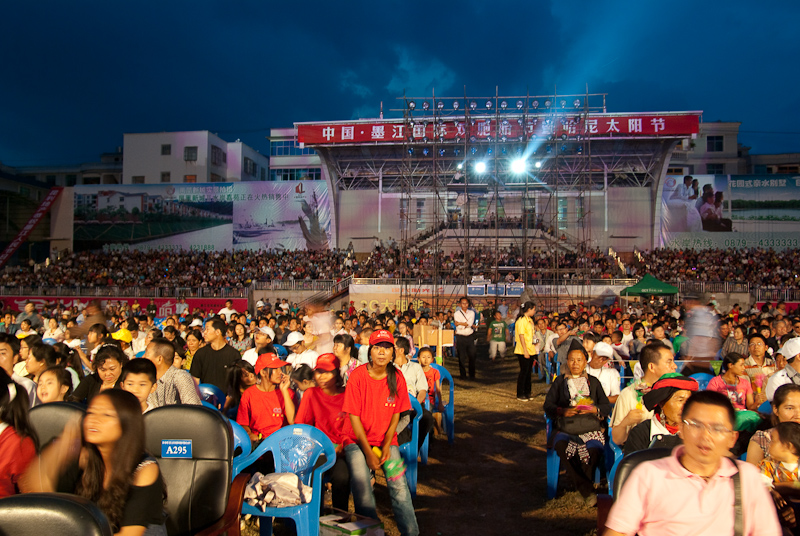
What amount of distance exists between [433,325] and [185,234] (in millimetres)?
25795

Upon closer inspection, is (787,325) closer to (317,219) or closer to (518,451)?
(518,451)

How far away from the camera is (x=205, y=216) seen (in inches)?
1347

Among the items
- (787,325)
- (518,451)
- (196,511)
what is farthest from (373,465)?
(787,325)

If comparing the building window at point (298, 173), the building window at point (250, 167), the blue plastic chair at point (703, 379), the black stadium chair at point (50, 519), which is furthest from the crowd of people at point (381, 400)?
the building window at point (250, 167)

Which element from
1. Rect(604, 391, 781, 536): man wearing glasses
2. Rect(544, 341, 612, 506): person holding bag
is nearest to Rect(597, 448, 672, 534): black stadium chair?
Rect(604, 391, 781, 536): man wearing glasses

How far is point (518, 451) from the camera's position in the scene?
6.69m

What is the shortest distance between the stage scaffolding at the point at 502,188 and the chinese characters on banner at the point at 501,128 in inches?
2.8

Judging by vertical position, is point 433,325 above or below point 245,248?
below

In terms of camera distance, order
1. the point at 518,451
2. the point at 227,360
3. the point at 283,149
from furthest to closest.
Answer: the point at 283,149 < the point at 518,451 < the point at 227,360

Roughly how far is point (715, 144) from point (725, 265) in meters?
17.7

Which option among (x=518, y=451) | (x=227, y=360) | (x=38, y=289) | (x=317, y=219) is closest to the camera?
(x=227, y=360)

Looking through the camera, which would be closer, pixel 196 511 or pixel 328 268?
pixel 196 511

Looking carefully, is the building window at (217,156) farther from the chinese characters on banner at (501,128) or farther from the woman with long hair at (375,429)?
the woman with long hair at (375,429)

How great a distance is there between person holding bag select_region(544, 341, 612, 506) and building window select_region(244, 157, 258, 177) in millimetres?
45195
